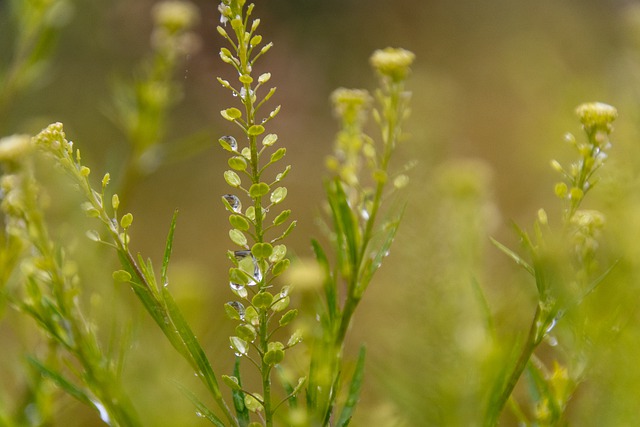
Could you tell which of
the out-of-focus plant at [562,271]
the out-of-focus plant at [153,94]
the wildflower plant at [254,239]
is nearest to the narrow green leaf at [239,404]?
the wildflower plant at [254,239]

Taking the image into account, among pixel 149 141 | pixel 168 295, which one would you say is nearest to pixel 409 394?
pixel 168 295

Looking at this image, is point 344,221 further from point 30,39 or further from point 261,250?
point 30,39

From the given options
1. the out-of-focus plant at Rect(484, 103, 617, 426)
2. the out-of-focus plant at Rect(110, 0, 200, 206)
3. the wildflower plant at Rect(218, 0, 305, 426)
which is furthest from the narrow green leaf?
the out-of-focus plant at Rect(110, 0, 200, 206)

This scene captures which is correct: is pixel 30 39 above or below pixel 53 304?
above

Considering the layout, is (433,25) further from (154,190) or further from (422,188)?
(422,188)

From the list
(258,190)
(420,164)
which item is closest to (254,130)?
(258,190)

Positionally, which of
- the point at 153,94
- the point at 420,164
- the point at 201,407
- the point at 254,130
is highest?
the point at 153,94

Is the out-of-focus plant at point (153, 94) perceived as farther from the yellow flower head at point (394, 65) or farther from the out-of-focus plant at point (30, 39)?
the yellow flower head at point (394, 65)
